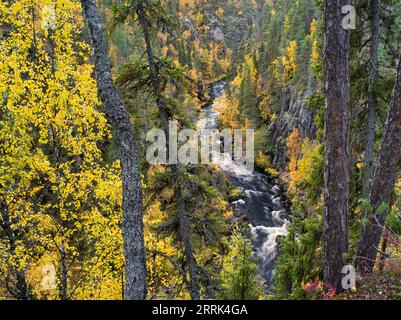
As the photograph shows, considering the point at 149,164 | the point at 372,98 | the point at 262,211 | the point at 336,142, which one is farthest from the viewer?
the point at 262,211

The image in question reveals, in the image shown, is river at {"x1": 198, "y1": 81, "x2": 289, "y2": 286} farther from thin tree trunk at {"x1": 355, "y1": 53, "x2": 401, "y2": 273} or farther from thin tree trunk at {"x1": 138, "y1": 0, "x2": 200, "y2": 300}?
thin tree trunk at {"x1": 355, "y1": 53, "x2": 401, "y2": 273}

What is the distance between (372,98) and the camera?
8422 mm

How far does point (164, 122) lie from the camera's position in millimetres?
8359

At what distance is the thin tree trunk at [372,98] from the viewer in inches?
321

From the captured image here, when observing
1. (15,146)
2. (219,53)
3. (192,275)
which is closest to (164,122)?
(15,146)

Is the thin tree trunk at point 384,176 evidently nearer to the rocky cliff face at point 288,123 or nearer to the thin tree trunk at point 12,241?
the thin tree trunk at point 12,241

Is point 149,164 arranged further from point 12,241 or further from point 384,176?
point 384,176

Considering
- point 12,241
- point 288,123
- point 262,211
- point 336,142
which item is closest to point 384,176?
point 336,142

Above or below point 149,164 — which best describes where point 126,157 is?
above

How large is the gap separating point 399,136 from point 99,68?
14.9 ft

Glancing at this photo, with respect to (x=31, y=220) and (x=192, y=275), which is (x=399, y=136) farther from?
(x=31, y=220)

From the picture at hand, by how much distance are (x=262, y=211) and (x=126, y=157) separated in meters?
29.6
